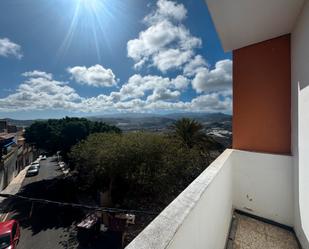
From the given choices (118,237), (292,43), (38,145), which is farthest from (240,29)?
(38,145)

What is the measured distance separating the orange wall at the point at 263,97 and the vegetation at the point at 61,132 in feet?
45.1

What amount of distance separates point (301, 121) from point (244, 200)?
1565mm

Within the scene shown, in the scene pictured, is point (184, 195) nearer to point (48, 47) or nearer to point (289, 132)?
point (289, 132)

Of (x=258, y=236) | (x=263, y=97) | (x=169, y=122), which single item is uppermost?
(x=263, y=97)

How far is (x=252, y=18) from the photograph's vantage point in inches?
88.4

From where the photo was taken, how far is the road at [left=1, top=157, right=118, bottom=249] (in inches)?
318

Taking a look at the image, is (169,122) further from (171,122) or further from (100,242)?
(100,242)

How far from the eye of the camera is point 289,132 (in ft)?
8.89

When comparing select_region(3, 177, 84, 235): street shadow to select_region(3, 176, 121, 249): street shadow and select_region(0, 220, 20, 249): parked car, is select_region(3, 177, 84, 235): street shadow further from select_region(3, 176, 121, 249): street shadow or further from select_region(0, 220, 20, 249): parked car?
select_region(0, 220, 20, 249): parked car

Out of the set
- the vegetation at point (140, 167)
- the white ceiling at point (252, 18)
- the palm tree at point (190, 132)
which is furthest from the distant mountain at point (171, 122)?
the vegetation at point (140, 167)

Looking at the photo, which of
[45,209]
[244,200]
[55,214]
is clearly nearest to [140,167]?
[244,200]

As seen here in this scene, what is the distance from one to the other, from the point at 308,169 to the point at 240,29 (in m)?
1.99

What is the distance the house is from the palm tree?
30.3 ft

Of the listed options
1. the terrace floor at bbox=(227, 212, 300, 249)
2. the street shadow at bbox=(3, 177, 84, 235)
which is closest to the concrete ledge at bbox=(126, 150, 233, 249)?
the terrace floor at bbox=(227, 212, 300, 249)
